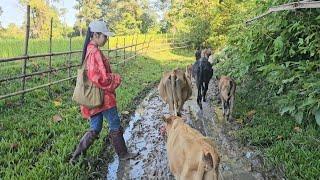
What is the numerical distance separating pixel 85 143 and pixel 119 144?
561mm

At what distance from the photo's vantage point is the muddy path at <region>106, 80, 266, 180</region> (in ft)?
17.4

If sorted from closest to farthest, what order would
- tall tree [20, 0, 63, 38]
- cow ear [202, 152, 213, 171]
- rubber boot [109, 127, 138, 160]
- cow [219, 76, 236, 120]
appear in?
cow ear [202, 152, 213, 171]
rubber boot [109, 127, 138, 160]
cow [219, 76, 236, 120]
tall tree [20, 0, 63, 38]

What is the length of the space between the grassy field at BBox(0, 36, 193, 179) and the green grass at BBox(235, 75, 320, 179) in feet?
7.92

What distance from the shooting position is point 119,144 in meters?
5.64

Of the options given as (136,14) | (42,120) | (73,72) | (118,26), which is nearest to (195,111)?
(42,120)

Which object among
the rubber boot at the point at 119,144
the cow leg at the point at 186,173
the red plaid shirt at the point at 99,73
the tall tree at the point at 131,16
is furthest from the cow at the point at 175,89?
the tall tree at the point at 131,16

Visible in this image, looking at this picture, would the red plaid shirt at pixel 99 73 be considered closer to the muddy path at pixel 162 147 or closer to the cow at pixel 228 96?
the muddy path at pixel 162 147

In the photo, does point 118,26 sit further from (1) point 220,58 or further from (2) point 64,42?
(1) point 220,58

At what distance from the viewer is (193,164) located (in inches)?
138

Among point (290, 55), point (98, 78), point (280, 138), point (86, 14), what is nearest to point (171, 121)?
point (98, 78)

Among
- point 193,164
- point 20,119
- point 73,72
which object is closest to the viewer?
point 193,164

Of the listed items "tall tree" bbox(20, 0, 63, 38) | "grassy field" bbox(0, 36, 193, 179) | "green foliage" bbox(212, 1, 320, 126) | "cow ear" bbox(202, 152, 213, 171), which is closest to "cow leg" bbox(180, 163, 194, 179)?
"cow ear" bbox(202, 152, 213, 171)

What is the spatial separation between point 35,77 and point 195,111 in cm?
439

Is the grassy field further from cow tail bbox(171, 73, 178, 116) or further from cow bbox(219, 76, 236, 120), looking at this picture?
cow bbox(219, 76, 236, 120)
